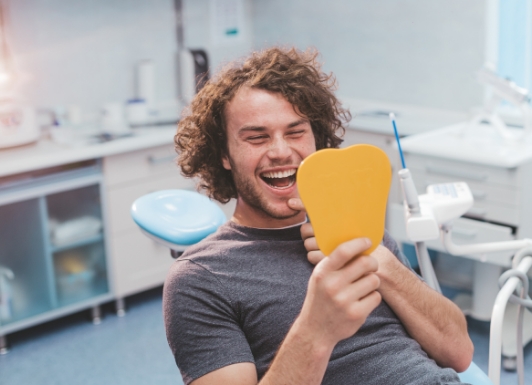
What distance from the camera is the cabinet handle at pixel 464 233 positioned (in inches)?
101

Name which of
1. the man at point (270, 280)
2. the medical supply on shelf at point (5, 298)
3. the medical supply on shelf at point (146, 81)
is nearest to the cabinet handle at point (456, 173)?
the man at point (270, 280)

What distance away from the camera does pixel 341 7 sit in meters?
3.57

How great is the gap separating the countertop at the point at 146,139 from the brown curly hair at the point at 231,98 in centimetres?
105

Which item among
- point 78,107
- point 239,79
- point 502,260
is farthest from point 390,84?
point 239,79

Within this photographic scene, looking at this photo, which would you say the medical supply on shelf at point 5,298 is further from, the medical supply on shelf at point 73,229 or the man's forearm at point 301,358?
the man's forearm at point 301,358

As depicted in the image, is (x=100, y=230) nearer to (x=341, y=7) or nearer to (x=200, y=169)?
(x=200, y=169)

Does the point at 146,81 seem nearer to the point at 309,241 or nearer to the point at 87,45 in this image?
the point at 87,45

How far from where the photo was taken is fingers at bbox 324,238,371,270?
1053 millimetres

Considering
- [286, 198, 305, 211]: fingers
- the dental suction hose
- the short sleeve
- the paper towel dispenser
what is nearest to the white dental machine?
the dental suction hose

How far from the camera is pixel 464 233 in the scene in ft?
8.48

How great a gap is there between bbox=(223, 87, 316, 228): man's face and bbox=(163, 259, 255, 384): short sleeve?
0.21m

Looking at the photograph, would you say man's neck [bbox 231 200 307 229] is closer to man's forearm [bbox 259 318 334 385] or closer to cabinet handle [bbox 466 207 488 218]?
man's forearm [bbox 259 318 334 385]

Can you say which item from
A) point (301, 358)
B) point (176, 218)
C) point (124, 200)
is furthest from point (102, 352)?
point (301, 358)

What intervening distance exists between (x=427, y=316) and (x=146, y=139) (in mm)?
1808
